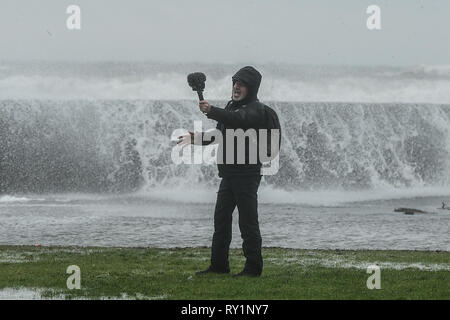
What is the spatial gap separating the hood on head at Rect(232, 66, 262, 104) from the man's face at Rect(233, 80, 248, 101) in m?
0.04

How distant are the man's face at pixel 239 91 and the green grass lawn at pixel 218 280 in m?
2.64

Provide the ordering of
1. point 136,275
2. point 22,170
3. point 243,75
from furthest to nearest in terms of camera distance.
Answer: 1. point 22,170
2. point 136,275
3. point 243,75

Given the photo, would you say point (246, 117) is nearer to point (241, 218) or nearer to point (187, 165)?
point (241, 218)

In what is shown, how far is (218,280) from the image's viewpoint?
39.1ft

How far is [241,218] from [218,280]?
97cm

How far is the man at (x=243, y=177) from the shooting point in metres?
11.6

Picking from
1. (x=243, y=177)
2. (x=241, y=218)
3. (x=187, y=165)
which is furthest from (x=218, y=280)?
(x=187, y=165)

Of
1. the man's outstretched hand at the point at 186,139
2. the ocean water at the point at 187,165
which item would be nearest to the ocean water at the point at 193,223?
the ocean water at the point at 187,165

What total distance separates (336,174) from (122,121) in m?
18.9

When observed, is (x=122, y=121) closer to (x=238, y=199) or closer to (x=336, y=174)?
(x=336, y=174)

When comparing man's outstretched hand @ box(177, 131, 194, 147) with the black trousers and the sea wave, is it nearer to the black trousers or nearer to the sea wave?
the black trousers

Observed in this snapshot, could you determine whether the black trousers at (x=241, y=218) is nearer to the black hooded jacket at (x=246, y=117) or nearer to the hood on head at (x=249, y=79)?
the black hooded jacket at (x=246, y=117)
